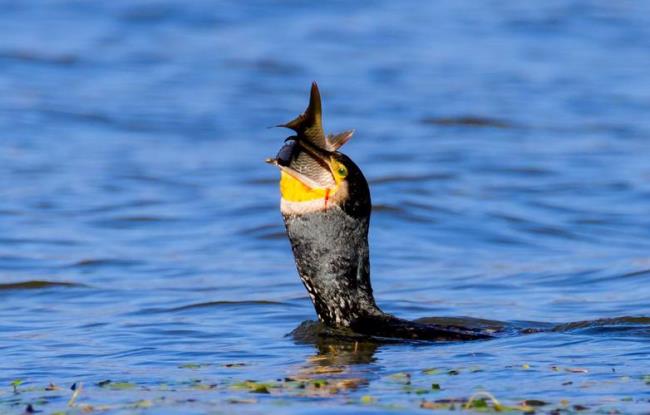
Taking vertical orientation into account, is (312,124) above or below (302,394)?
above

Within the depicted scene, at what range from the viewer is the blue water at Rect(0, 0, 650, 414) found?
24.3 feet

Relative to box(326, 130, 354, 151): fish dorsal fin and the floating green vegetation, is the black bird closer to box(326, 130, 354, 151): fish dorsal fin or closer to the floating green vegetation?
box(326, 130, 354, 151): fish dorsal fin

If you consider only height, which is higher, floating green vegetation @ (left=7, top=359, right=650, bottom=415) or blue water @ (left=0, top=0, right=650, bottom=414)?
blue water @ (left=0, top=0, right=650, bottom=414)

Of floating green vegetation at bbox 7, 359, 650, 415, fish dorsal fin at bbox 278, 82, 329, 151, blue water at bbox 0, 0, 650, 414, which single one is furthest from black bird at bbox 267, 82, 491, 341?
floating green vegetation at bbox 7, 359, 650, 415

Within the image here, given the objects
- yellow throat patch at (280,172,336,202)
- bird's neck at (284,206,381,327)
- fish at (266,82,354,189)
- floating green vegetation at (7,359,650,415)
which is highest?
fish at (266,82,354,189)

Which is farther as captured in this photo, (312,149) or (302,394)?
(312,149)

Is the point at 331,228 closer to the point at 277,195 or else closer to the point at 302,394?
the point at 302,394

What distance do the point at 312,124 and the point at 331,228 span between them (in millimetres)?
590

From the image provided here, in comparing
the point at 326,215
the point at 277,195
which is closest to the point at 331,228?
the point at 326,215

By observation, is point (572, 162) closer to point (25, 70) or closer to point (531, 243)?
point (531, 243)

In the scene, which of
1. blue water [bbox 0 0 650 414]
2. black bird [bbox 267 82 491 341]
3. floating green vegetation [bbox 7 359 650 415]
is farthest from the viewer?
black bird [bbox 267 82 491 341]

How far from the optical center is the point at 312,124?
773cm

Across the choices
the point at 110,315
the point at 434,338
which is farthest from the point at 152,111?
the point at 434,338

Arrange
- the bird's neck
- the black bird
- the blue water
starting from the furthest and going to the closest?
1. the bird's neck
2. the black bird
3. the blue water
